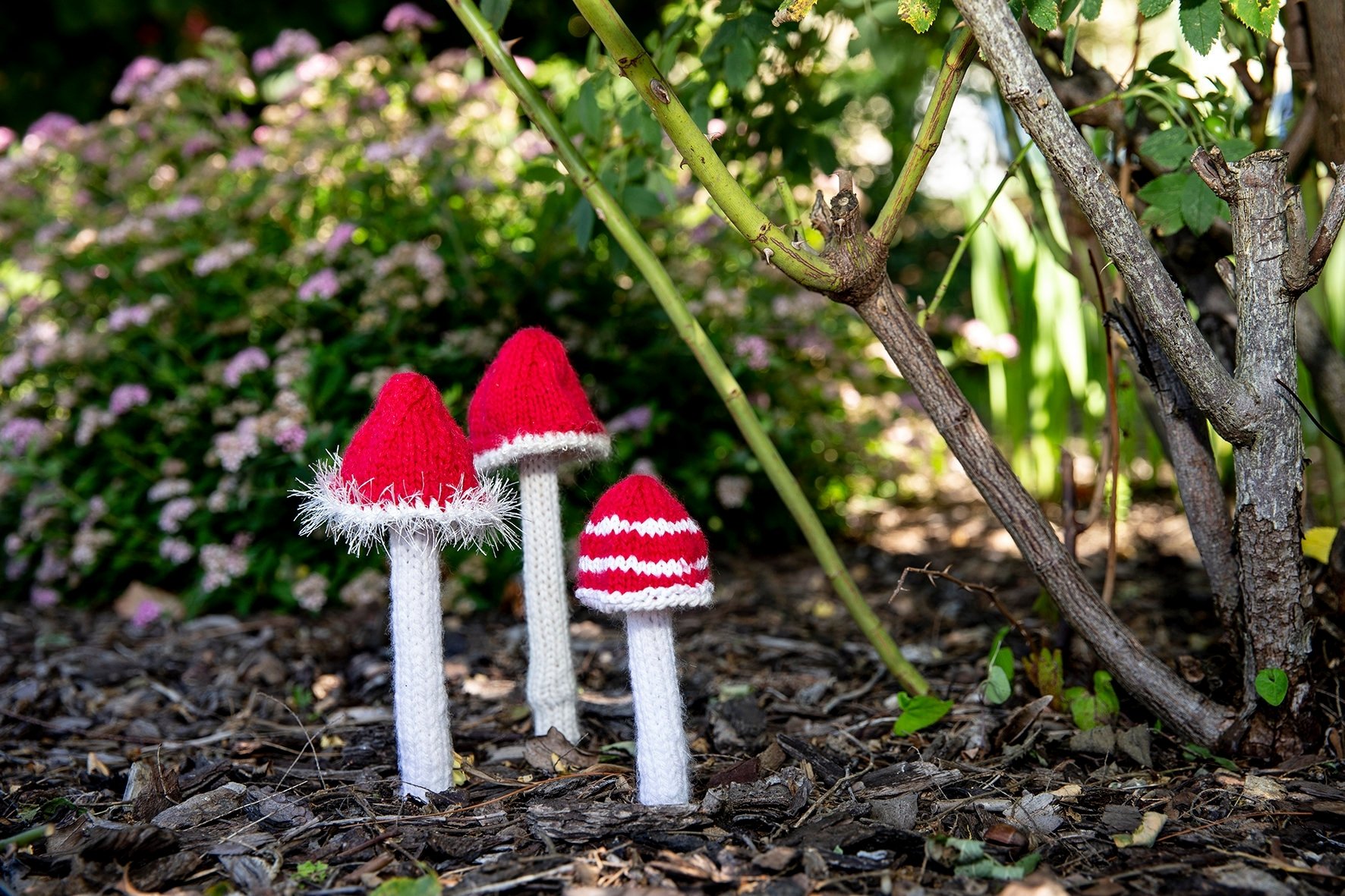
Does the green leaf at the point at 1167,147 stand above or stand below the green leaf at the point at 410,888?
above

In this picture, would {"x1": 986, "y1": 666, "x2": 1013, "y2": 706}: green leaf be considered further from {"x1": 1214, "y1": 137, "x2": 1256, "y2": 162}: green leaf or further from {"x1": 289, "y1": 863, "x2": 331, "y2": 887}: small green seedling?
{"x1": 289, "y1": 863, "x2": 331, "y2": 887}: small green seedling

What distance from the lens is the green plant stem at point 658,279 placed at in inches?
75.4

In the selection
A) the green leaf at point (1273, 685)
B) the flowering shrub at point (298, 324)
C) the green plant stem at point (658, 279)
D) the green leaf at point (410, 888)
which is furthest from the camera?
the flowering shrub at point (298, 324)

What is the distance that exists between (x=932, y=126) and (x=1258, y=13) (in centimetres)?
49

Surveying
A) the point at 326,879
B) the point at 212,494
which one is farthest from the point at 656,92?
the point at 212,494

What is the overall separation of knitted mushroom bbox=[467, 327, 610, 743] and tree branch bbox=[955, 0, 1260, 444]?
0.86 m

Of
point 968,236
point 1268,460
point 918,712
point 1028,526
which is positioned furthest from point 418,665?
point 1268,460

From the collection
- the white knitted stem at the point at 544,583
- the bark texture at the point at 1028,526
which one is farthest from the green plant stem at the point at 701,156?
the white knitted stem at the point at 544,583

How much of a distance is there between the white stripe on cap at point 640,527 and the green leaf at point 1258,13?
1120mm

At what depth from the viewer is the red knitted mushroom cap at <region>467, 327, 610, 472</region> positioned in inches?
68.4

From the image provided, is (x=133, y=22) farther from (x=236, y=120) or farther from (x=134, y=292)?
(x=134, y=292)

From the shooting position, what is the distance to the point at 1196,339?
160cm

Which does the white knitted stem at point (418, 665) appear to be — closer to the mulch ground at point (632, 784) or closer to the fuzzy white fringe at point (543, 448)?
the mulch ground at point (632, 784)

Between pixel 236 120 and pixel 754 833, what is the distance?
320cm
